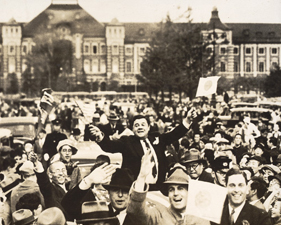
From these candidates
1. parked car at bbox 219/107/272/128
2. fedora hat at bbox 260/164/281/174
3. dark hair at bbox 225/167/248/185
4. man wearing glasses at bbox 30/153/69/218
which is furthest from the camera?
parked car at bbox 219/107/272/128

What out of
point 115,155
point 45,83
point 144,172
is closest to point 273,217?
point 144,172

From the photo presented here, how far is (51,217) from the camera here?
22.0 feet

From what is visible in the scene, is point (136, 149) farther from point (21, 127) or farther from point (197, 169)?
point (21, 127)

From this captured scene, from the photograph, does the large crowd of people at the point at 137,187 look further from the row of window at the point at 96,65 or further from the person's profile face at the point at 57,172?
the row of window at the point at 96,65

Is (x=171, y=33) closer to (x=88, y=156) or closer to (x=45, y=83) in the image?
(x=88, y=156)

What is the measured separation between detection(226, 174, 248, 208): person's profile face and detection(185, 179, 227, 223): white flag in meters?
0.09

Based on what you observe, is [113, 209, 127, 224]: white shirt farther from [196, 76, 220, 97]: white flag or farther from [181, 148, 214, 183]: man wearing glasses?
[196, 76, 220, 97]: white flag

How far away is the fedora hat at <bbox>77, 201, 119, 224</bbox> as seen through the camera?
6797 mm

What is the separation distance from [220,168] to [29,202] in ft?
8.91

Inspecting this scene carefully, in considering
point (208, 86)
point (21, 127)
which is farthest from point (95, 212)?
point (21, 127)

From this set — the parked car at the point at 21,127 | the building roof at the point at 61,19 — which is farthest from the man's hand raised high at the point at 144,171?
the building roof at the point at 61,19

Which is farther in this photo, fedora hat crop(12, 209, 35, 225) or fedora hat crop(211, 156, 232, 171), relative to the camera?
fedora hat crop(211, 156, 232, 171)

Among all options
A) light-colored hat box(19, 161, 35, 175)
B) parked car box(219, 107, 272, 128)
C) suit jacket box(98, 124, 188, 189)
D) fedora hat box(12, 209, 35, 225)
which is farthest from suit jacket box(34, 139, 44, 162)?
parked car box(219, 107, 272, 128)

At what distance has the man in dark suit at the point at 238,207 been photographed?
690 cm
